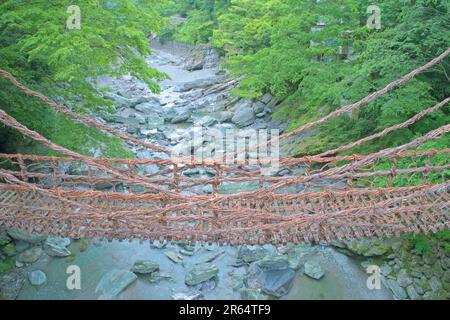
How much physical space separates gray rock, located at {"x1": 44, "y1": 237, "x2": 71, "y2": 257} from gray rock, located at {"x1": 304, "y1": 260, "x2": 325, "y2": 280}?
118 inches

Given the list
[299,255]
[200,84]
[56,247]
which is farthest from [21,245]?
[200,84]

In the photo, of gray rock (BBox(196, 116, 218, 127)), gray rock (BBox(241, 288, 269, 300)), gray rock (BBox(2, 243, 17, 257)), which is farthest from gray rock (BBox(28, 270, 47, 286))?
gray rock (BBox(196, 116, 218, 127))

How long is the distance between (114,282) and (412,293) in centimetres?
336

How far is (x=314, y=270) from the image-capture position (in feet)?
15.0

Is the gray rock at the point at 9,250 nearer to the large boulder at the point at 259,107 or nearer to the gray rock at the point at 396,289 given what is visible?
the gray rock at the point at 396,289

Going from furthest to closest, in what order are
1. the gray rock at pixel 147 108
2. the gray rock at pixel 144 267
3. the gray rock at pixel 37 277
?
the gray rock at pixel 147 108, the gray rock at pixel 144 267, the gray rock at pixel 37 277

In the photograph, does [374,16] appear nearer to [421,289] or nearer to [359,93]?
[359,93]

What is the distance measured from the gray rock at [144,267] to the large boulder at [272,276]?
1152mm

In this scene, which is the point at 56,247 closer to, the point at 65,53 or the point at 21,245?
the point at 21,245

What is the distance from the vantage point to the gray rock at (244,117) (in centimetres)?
948

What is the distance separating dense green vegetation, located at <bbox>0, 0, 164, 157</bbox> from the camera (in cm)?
402

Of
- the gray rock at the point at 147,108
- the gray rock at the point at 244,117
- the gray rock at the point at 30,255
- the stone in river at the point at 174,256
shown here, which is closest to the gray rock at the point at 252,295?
the stone in river at the point at 174,256

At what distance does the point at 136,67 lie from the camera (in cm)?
473

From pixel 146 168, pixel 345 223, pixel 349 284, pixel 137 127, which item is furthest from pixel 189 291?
pixel 137 127
